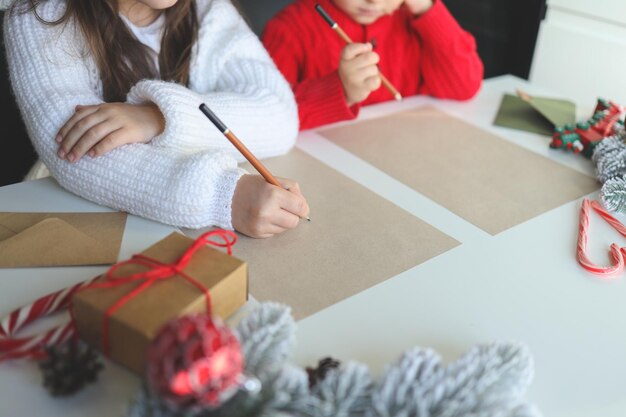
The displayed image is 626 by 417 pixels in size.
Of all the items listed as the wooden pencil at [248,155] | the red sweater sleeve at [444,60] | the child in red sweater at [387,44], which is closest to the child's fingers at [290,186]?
the wooden pencil at [248,155]

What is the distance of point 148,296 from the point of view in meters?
0.46

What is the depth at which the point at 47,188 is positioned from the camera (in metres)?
0.73

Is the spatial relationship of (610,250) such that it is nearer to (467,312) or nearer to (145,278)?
(467,312)

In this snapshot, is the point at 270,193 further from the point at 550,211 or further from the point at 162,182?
the point at 550,211

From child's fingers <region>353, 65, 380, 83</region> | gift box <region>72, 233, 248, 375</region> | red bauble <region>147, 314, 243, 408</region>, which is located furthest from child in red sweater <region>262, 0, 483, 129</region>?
red bauble <region>147, 314, 243, 408</region>

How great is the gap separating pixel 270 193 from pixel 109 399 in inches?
10.9

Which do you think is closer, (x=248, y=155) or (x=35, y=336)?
(x=35, y=336)

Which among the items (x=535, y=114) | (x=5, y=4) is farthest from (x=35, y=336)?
(x=535, y=114)

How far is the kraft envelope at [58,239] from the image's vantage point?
23.0 inches

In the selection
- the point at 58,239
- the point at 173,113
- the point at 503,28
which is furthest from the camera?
the point at 503,28

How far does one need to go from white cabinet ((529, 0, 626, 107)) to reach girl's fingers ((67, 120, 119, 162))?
1247 millimetres

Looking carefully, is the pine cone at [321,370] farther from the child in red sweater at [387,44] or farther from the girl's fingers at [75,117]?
the child in red sweater at [387,44]

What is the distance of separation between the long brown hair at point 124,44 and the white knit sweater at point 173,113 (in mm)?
12

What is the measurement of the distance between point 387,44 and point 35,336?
85cm
